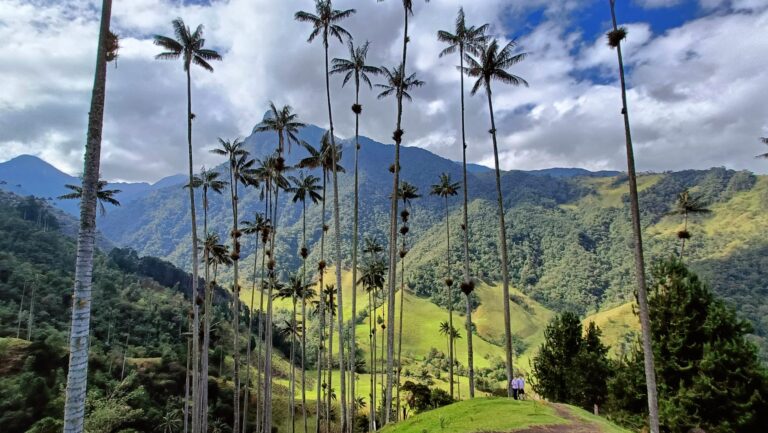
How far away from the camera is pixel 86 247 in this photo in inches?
426

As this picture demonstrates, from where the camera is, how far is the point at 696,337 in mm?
29016

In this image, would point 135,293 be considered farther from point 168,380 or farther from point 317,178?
point 317,178

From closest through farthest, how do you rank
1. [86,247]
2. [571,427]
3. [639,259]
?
[86,247] < [571,427] < [639,259]

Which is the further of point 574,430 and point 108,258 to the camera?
point 108,258

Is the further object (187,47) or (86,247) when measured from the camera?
(187,47)

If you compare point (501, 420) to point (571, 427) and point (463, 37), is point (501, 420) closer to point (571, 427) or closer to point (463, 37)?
point (571, 427)

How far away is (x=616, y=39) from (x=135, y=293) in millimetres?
123420

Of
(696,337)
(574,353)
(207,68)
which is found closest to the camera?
(696,337)

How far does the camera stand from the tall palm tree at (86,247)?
33.0ft

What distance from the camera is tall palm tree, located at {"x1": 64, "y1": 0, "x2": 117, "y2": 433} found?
33.0 feet

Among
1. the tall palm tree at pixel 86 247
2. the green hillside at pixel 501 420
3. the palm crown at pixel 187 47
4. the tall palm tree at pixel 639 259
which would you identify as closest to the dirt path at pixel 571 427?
→ the green hillside at pixel 501 420

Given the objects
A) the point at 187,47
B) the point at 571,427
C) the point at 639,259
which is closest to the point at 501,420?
the point at 571,427

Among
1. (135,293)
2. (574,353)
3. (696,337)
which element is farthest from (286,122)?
(135,293)

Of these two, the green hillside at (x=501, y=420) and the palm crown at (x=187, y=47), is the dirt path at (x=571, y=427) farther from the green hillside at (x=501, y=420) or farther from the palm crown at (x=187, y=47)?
the palm crown at (x=187, y=47)
